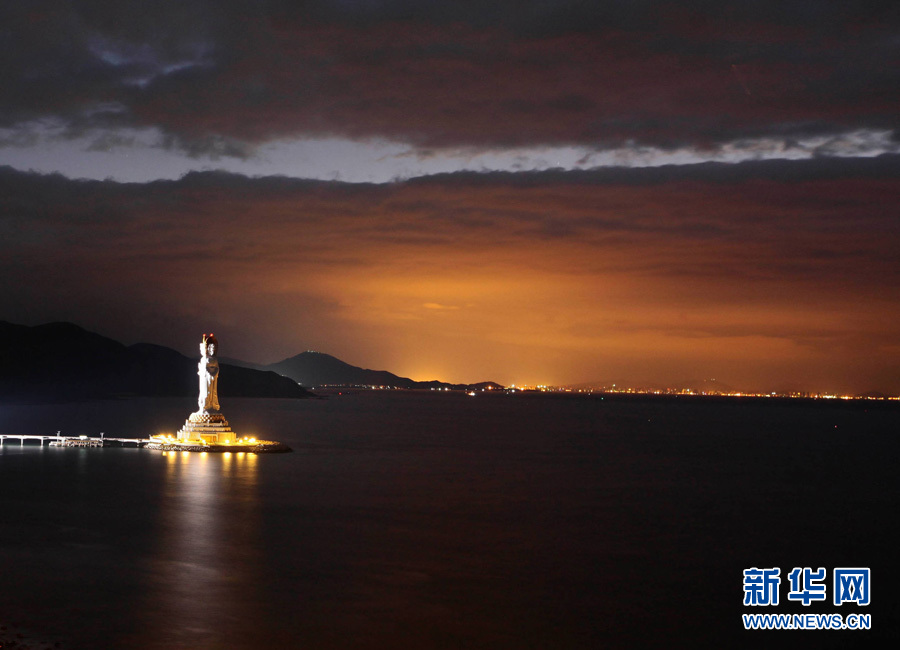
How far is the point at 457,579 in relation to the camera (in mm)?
33219

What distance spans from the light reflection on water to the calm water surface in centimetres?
11

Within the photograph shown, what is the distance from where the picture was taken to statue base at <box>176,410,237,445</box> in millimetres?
76250

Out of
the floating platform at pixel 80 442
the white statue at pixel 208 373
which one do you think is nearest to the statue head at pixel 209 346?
the white statue at pixel 208 373

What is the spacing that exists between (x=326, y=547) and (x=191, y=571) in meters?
6.81

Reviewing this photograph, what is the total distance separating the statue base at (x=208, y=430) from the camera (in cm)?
7625

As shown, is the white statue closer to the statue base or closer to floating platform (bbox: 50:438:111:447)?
the statue base

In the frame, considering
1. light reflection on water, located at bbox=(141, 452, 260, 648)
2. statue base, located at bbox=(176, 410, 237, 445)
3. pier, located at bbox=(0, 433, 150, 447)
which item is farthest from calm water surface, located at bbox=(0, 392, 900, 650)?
statue base, located at bbox=(176, 410, 237, 445)

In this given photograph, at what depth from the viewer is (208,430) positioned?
251ft

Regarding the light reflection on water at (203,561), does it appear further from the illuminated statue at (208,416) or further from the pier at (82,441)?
the pier at (82,441)

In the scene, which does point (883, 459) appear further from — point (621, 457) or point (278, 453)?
point (278, 453)

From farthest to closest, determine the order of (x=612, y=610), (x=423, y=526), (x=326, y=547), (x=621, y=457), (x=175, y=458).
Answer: (x=621, y=457), (x=175, y=458), (x=423, y=526), (x=326, y=547), (x=612, y=610)

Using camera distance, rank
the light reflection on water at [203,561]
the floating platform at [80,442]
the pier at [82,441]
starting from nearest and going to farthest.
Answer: the light reflection on water at [203,561]
the pier at [82,441]
the floating platform at [80,442]

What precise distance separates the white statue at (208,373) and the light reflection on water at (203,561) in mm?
12732

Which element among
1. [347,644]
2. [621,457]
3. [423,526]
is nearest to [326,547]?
[423,526]
